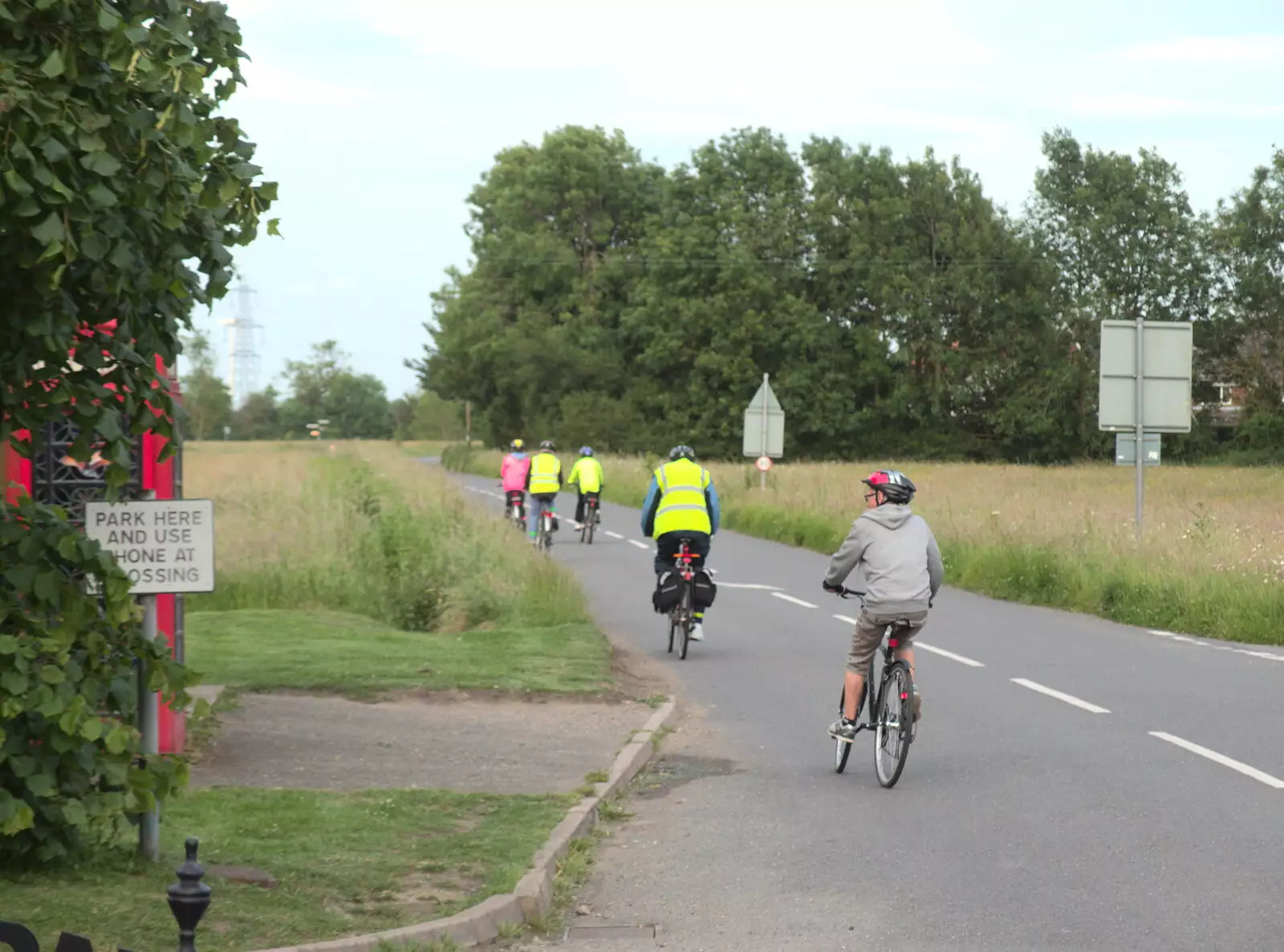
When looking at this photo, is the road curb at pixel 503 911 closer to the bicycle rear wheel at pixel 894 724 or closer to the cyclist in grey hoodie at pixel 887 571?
the bicycle rear wheel at pixel 894 724

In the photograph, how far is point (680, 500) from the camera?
52.7ft

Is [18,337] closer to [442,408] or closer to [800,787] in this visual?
[800,787]

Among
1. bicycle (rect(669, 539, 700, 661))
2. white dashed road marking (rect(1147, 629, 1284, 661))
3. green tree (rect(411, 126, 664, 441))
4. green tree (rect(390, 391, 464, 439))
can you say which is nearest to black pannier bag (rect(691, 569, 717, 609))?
bicycle (rect(669, 539, 700, 661))

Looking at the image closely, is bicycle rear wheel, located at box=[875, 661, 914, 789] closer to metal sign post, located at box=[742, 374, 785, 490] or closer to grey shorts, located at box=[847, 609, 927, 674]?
grey shorts, located at box=[847, 609, 927, 674]

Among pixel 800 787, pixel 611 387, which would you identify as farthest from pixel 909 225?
pixel 800 787

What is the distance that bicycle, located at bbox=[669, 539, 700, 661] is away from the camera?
1595 cm

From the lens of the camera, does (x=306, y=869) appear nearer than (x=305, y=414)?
Yes

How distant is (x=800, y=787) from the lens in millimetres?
9703

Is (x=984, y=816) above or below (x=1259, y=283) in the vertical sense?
below

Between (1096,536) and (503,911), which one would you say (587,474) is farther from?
(503,911)

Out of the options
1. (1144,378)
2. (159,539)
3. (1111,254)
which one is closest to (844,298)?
(1111,254)

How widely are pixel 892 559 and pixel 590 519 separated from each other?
21.5 metres

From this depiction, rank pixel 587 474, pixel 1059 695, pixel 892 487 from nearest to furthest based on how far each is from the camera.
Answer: pixel 892 487, pixel 1059 695, pixel 587 474

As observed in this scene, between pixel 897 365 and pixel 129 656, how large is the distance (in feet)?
271
